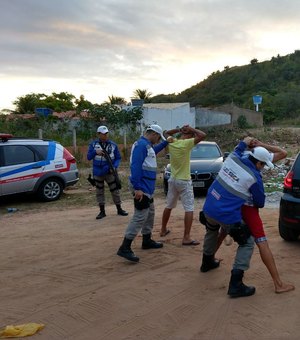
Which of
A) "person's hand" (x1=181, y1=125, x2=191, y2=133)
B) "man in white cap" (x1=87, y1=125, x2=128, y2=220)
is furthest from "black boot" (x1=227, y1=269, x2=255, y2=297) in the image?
"man in white cap" (x1=87, y1=125, x2=128, y2=220)

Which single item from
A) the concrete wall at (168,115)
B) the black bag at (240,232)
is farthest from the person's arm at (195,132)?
the concrete wall at (168,115)

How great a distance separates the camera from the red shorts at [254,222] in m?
4.45

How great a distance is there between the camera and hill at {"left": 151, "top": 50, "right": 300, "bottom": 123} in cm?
6906

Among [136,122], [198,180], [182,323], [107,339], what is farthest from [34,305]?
[136,122]

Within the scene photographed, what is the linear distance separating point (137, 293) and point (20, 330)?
49.3 inches

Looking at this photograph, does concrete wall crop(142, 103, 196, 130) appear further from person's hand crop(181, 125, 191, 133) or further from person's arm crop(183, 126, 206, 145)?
person's arm crop(183, 126, 206, 145)

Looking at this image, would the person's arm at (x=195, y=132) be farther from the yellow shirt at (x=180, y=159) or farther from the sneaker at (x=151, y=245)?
the sneaker at (x=151, y=245)

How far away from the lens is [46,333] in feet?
12.4

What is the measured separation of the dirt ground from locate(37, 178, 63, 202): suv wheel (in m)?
3.71

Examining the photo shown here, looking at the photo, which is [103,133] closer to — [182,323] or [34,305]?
[34,305]

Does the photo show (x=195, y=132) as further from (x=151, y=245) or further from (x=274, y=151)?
(x=151, y=245)

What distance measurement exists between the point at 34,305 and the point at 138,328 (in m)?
1.17

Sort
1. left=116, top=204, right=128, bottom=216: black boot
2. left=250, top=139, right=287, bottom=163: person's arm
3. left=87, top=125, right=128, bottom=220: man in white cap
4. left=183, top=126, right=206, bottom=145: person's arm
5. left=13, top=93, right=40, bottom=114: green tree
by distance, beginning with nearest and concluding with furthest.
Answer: left=250, top=139, right=287, bottom=163: person's arm → left=183, top=126, right=206, bottom=145: person's arm → left=87, top=125, right=128, bottom=220: man in white cap → left=116, top=204, right=128, bottom=216: black boot → left=13, top=93, right=40, bottom=114: green tree

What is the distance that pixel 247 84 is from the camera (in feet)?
250
